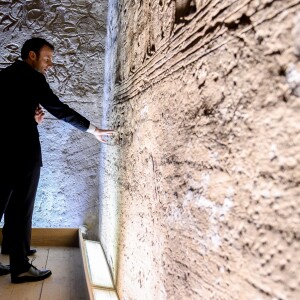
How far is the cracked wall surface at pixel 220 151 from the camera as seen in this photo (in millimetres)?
666

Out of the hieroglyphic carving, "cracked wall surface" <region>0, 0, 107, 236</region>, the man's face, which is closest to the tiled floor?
"cracked wall surface" <region>0, 0, 107, 236</region>

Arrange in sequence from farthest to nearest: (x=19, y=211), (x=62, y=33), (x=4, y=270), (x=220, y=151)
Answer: (x=62, y=33)
(x=4, y=270)
(x=19, y=211)
(x=220, y=151)

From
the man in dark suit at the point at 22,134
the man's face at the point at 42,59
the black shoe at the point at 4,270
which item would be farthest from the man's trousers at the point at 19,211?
the man's face at the point at 42,59

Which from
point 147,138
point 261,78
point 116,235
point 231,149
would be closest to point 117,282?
point 116,235

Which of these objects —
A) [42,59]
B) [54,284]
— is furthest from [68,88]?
[54,284]

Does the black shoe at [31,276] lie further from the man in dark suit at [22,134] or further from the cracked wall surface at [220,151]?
the cracked wall surface at [220,151]

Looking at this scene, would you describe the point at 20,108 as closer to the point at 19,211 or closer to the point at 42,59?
the point at 42,59

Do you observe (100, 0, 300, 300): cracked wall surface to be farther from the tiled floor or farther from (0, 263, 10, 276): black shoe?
(0, 263, 10, 276): black shoe

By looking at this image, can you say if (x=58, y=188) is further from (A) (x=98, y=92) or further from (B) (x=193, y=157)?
(B) (x=193, y=157)

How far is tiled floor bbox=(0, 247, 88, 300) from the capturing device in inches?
95.4

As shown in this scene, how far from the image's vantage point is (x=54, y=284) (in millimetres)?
2627

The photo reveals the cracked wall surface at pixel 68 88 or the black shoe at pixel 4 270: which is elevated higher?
the cracked wall surface at pixel 68 88

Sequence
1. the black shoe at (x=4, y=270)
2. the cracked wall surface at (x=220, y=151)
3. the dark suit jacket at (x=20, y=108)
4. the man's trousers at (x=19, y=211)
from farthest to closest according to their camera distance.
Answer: the black shoe at (x=4, y=270) < the man's trousers at (x=19, y=211) < the dark suit jacket at (x=20, y=108) < the cracked wall surface at (x=220, y=151)

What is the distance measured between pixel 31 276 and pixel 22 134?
1.09m
